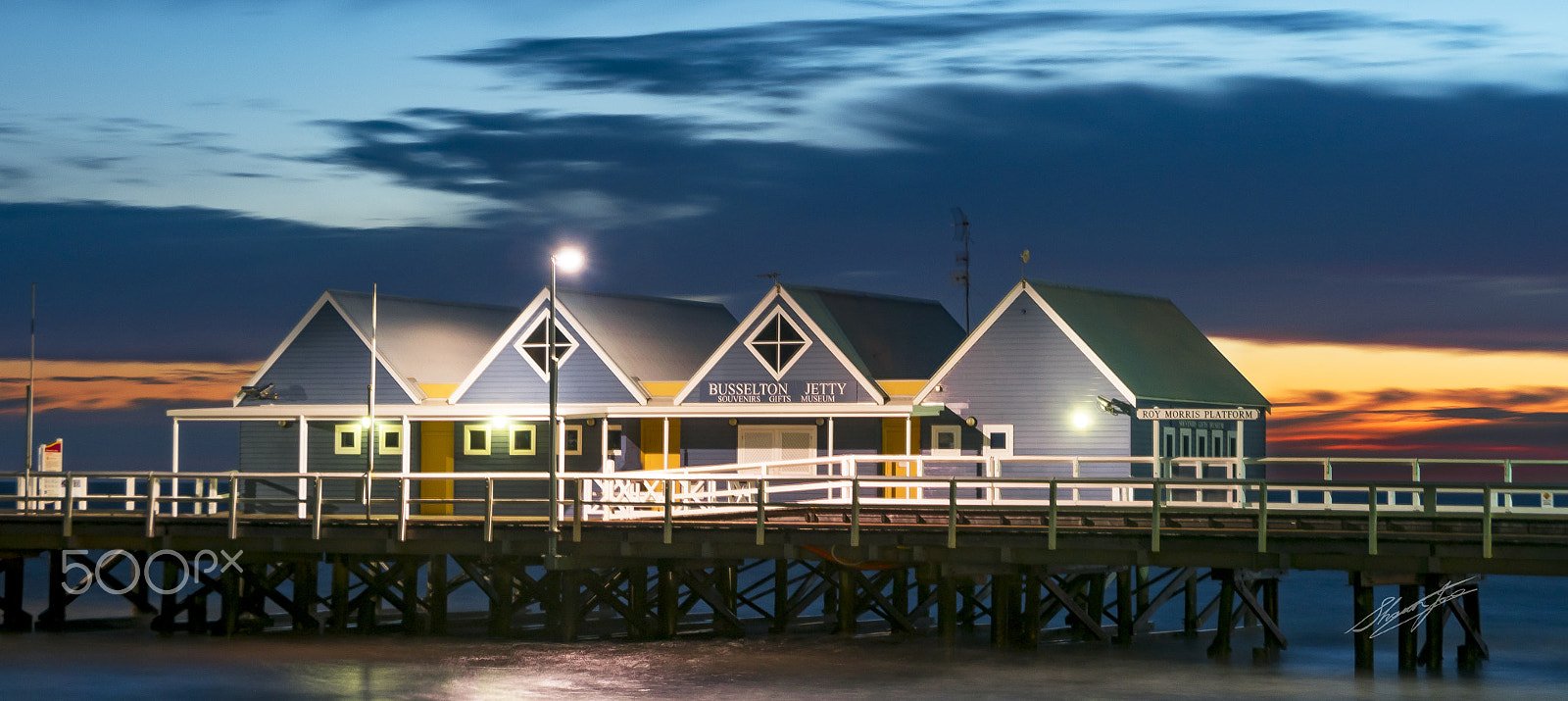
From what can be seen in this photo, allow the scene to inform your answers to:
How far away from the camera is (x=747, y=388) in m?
43.8

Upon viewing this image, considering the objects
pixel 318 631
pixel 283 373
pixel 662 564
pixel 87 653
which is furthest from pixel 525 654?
pixel 283 373

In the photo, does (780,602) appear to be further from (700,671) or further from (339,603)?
(339,603)

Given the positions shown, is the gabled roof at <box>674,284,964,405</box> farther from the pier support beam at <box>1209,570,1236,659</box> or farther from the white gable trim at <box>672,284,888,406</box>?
the pier support beam at <box>1209,570,1236,659</box>

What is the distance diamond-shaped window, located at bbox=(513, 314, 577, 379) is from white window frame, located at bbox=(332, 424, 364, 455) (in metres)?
4.69

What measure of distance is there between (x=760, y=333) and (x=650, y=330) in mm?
5705

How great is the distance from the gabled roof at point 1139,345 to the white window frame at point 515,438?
9.60 metres

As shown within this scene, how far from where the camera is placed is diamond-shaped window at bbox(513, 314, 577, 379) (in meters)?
45.2

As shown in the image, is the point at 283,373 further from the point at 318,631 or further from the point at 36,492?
the point at 318,631

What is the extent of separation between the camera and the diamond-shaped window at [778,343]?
1715 inches

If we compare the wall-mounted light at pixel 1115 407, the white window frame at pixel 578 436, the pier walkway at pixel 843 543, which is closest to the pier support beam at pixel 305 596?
the pier walkway at pixel 843 543

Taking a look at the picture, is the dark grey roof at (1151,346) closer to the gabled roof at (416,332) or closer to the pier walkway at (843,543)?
the pier walkway at (843,543)

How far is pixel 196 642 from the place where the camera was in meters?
36.5

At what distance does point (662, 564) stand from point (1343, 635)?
1805 cm

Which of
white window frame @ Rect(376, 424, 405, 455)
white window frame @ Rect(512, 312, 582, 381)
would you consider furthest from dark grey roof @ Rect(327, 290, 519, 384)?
white window frame @ Rect(512, 312, 582, 381)
